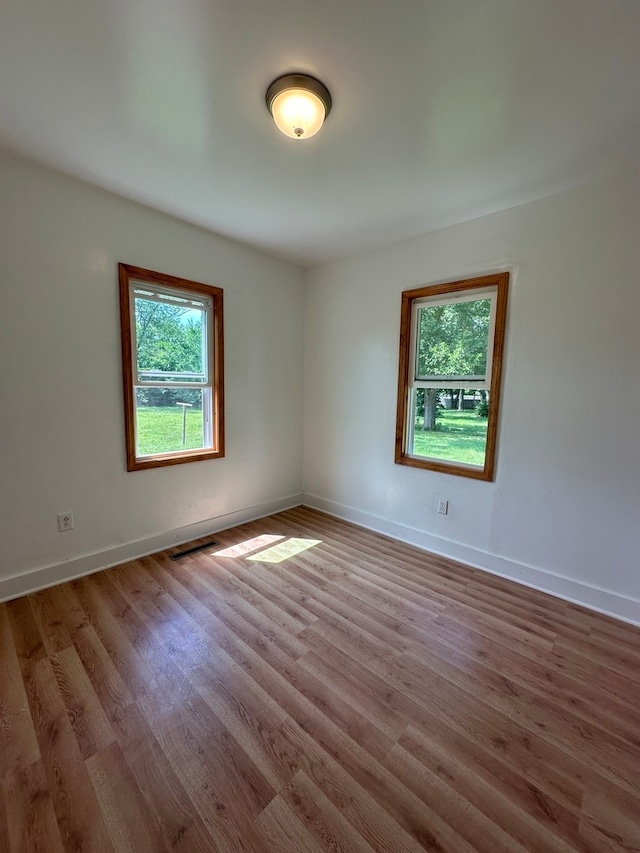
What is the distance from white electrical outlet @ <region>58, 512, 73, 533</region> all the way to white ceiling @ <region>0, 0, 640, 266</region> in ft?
7.18

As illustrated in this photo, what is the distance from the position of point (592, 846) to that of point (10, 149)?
394cm

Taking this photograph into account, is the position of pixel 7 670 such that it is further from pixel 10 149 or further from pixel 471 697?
pixel 10 149

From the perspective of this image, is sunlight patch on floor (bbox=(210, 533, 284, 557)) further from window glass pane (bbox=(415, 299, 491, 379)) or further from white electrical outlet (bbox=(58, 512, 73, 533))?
window glass pane (bbox=(415, 299, 491, 379))

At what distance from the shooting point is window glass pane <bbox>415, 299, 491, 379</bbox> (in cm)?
264

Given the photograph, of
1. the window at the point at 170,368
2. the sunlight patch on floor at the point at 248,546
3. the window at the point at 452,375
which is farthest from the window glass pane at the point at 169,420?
the window at the point at 452,375

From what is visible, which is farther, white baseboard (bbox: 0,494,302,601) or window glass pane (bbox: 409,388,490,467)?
window glass pane (bbox: 409,388,490,467)

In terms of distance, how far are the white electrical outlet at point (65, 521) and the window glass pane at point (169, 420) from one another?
0.61 metres

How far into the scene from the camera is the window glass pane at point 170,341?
2660mm

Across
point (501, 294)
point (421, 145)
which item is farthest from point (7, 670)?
point (501, 294)

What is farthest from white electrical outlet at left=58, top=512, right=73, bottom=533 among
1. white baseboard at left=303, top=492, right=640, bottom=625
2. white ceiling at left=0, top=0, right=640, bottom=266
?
white baseboard at left=303, top=492, right=640, bottom=625

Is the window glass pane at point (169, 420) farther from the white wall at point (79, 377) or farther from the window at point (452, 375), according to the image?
the window at point (452, 375)

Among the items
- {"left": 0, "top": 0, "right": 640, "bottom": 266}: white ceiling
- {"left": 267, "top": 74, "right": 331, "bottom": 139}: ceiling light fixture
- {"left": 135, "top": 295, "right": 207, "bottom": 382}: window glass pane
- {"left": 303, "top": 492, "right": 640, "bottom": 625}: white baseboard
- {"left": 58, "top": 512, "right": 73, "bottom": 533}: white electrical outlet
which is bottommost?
{"left": 303, "top": 492, "right": 640, "bottom": 625}: white baseboard

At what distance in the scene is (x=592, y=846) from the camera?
41.7 inches

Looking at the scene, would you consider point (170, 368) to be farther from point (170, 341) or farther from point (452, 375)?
point (452, 375)
